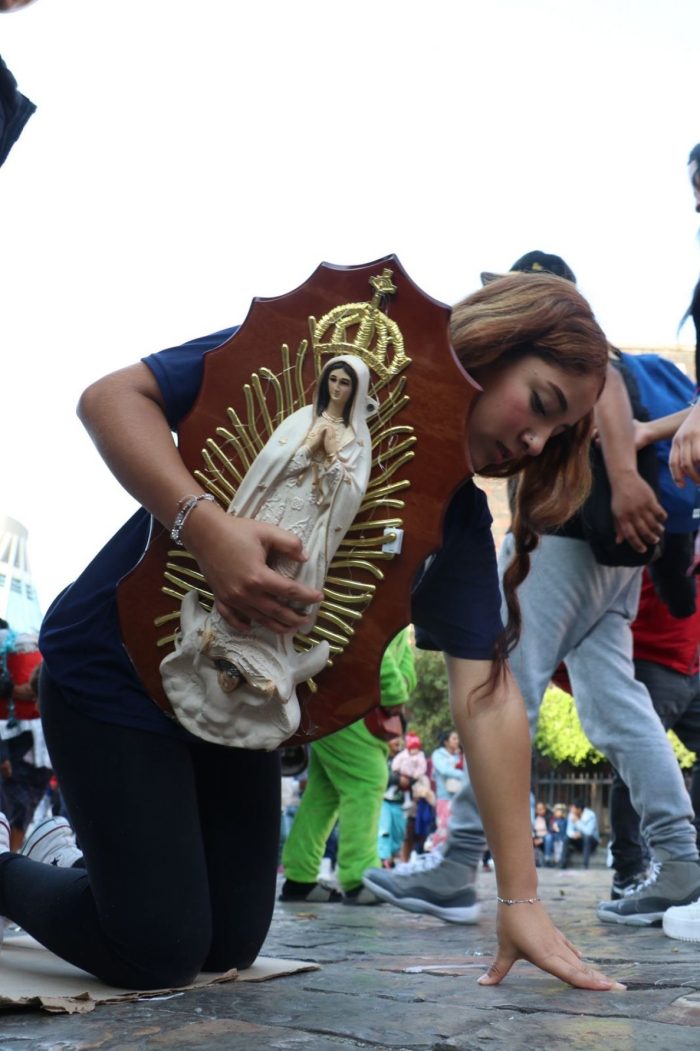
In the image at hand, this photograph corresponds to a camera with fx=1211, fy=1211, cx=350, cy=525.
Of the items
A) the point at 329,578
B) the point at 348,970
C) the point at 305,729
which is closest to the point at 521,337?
the point at 329,578

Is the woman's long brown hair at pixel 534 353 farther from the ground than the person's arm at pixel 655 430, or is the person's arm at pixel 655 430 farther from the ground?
the person's arm at pixel 655 430

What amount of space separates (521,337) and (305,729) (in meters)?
0.96

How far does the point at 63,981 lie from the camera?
259 centimetres

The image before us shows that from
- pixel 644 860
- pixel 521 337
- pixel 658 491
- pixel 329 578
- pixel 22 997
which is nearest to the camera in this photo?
pixel 22 997

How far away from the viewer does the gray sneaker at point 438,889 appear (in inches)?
165

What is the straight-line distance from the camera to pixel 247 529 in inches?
88.7

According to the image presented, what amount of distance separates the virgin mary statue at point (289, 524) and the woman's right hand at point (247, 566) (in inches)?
2.0

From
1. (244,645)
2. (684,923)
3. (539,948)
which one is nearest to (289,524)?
(244,645)

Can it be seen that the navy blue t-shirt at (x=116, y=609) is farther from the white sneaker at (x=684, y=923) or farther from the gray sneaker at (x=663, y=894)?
the gray sneaker at (x=663, y=894)

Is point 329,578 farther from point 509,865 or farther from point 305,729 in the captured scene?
point 509,865

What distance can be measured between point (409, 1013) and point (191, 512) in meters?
1.00

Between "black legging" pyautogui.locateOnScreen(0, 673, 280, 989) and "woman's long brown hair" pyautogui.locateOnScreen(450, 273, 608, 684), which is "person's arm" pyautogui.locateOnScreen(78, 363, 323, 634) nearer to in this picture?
"black legging" pyautogui.locateOnScreen(0, 673, 280, 989)

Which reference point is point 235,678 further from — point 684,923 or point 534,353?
point 684,923

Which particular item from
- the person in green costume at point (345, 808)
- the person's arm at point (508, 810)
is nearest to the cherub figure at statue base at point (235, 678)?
the person's arm at point (508, 810)
